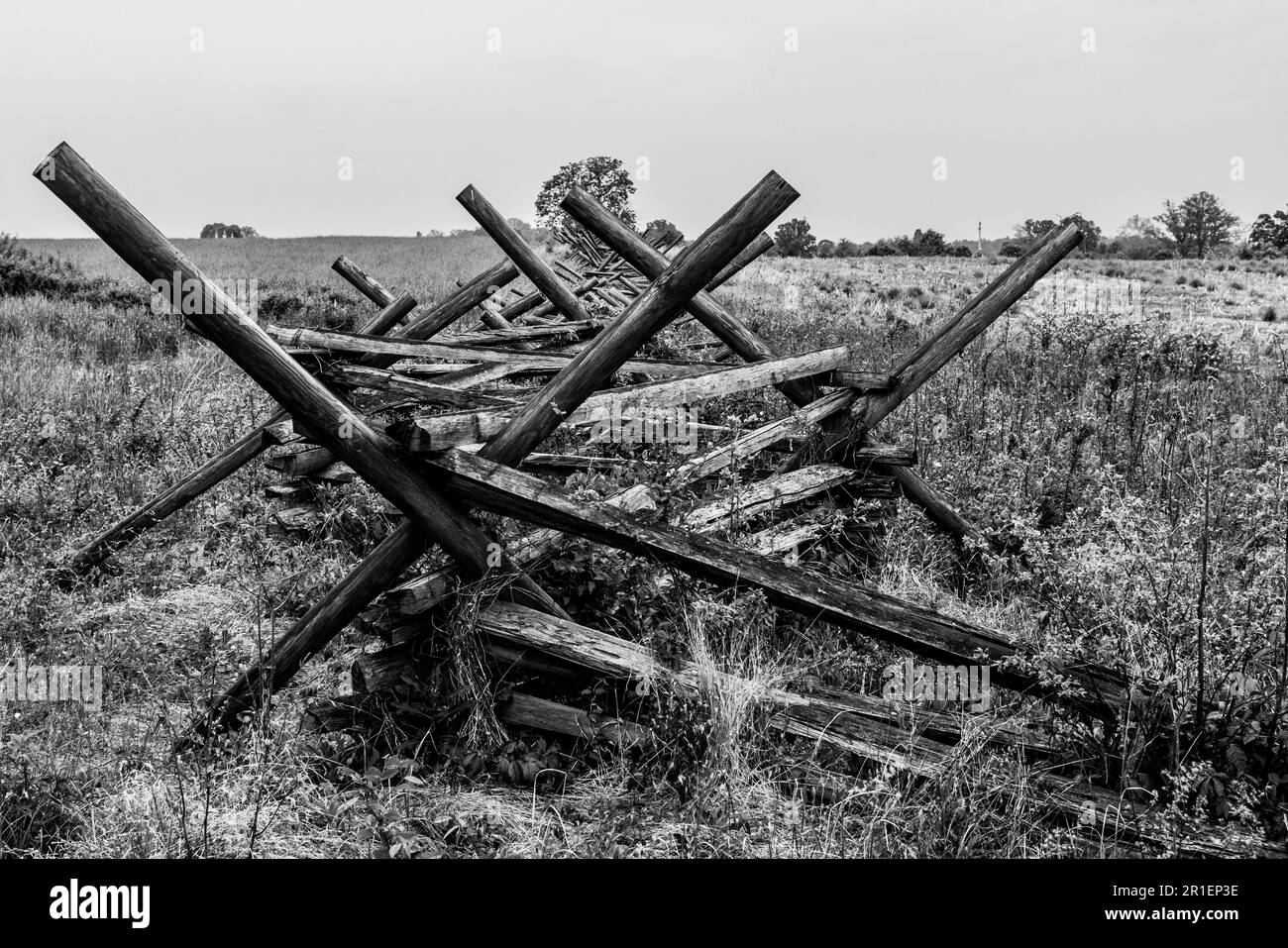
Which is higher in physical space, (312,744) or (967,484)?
(967,484)

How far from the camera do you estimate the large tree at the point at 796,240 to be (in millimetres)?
45422

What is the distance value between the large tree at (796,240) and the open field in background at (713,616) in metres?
37.5

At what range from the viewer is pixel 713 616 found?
3439 mm

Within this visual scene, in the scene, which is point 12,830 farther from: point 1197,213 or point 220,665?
point 1197,213

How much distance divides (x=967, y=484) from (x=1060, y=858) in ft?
11.6

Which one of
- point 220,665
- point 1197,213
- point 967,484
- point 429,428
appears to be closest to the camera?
point 429,428

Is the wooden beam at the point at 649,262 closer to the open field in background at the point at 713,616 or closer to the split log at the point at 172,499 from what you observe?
the open field in background at the point at 713,616

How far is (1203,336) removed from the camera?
927cm

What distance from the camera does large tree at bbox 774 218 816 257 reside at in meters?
45.4

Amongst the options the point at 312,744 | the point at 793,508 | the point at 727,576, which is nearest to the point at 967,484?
the point at 793,508

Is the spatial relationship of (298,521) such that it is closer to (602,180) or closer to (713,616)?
(713,616)

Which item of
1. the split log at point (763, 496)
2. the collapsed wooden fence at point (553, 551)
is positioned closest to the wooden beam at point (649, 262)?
the split log at point (763, 496)

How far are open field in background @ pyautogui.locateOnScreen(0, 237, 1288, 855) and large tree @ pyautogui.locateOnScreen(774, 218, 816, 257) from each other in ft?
123

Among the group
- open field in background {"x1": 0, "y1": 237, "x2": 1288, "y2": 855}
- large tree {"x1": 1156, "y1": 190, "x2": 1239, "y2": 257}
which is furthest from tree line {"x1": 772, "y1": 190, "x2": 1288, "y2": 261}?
open field in background {"x1": 0, "y1": 237, "x2": 1288, "y2": 855}
